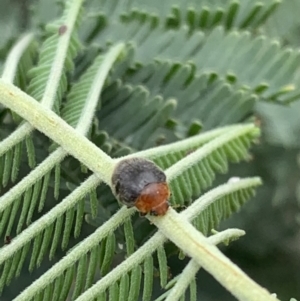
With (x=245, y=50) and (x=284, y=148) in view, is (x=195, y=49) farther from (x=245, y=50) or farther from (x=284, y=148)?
(x=284, y=148)

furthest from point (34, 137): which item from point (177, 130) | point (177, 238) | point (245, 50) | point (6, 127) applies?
point (245, 50)

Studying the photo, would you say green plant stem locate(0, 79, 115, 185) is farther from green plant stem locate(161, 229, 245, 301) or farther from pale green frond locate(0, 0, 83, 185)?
green plant stem locate(161, 229, 245, 301)

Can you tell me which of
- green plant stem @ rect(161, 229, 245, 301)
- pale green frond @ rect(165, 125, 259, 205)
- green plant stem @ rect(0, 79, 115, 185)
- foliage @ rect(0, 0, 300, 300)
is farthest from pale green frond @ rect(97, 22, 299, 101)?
green plant stem @ rect(161, 229, 245, 301)

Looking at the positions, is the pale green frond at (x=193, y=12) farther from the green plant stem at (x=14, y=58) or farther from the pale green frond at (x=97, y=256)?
the pale green frond at (x=97, y=256)

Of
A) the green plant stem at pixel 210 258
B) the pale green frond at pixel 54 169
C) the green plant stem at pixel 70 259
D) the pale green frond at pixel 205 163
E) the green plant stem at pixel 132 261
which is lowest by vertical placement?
the green plant stem at pixel 210 258

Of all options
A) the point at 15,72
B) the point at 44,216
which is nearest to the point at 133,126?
the point at 15,72

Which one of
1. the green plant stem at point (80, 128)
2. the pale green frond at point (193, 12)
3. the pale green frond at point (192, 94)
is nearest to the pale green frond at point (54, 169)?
the green plant stem at point (80, 128)

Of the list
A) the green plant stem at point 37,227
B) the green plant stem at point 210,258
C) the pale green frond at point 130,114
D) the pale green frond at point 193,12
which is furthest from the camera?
the pale green frond at point 193,12
